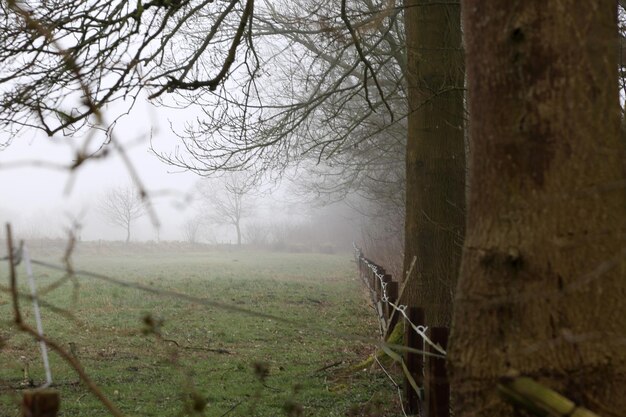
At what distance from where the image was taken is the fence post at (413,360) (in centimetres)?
631

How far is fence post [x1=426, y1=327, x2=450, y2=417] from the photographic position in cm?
491

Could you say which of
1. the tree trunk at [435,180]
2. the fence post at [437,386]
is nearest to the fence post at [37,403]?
the fence post at [437,386]

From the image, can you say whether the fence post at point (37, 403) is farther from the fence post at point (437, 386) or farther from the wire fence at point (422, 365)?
the fence post at point (437, 386)

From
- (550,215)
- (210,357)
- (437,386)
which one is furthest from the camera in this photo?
(210,357)

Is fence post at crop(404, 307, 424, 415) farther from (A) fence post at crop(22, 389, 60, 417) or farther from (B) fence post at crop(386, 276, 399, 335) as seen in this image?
(A) fence post at crop(22, 389, 60, 417)

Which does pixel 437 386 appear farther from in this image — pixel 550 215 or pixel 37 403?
pixel 37 403

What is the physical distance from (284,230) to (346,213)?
7.57m

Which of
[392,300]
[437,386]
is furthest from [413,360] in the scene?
[392,300]

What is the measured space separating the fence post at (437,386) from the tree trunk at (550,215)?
248 cm

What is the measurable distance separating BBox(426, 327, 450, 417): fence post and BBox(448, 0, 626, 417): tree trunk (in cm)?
248

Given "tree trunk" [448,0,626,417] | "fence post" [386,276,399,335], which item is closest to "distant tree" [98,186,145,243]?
"fence post" [386,276,399,335]

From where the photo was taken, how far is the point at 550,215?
236 cm

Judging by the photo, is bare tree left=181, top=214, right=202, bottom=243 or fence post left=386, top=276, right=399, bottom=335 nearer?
fence post left=386, top=276, right=399, bottom=335

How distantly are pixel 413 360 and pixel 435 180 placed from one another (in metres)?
3.41
